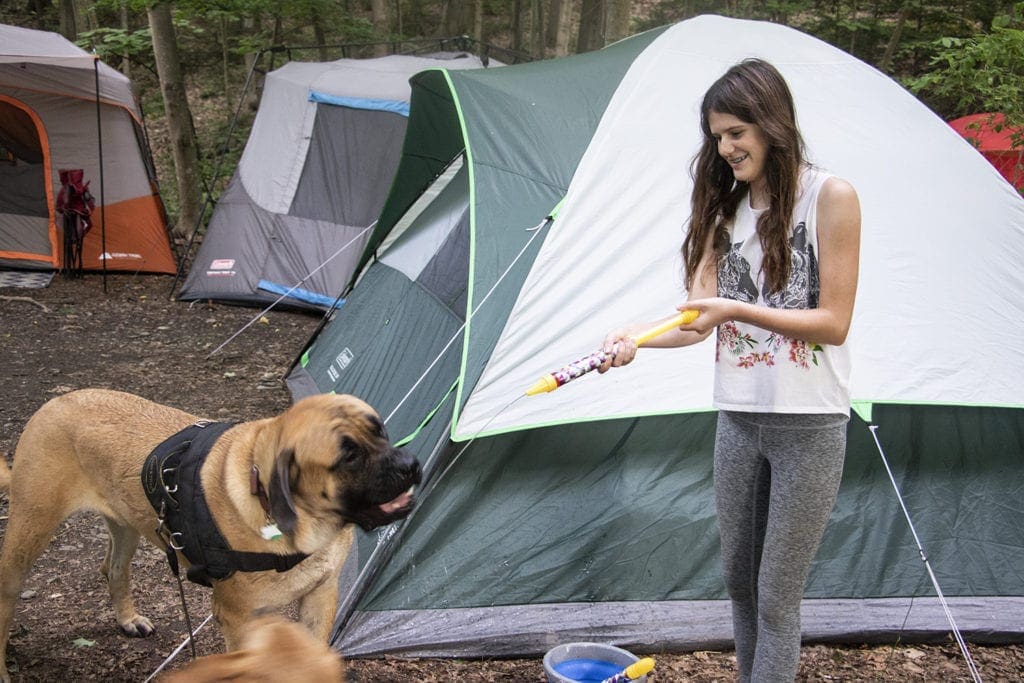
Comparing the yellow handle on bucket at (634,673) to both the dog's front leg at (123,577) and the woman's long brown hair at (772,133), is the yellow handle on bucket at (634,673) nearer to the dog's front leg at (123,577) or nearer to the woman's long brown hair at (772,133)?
the woman's long brown hair at (772,133)

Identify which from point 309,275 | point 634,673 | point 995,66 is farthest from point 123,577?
point 995,66

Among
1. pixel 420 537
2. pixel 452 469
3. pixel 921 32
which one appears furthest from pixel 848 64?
pixel 921 32

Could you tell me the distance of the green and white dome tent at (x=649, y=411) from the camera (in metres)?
3.43

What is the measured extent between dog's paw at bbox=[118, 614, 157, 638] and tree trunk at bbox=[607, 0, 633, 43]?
305 inches

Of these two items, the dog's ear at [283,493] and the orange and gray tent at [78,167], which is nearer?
the dog's ear at [283,493]

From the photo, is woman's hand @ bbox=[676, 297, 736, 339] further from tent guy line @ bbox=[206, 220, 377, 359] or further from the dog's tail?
tent guy line @ bbox=[206, 220, 377, 359]

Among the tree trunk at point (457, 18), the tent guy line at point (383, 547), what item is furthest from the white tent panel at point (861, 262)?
the tree trunk at point (457, 18)

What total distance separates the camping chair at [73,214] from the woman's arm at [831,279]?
864 cm

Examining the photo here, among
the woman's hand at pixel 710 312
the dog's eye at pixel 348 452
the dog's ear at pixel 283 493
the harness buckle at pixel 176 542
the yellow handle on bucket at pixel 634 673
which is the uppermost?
the woman's hand at pixel 710 312

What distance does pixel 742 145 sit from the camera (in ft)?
7.43

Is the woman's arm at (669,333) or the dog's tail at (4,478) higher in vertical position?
the woman's arm at (669,333)

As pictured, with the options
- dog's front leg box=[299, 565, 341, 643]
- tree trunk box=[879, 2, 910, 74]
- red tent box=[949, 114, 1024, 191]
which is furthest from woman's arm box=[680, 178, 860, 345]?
tree trunk box=[879, 2, 910, 74]

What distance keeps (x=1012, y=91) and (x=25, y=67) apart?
8.40 metres

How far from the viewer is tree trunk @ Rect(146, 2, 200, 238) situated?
34.2 feet
